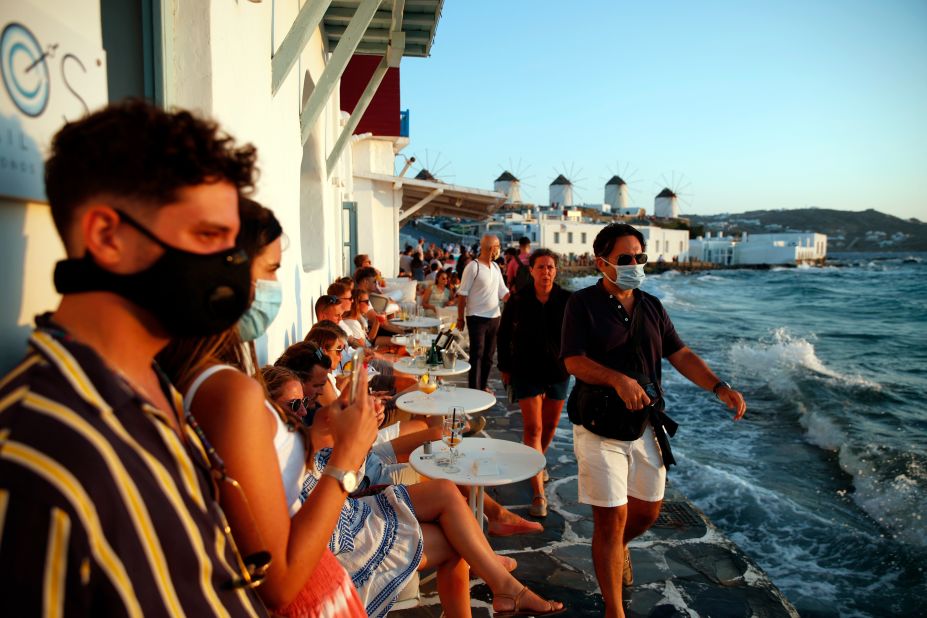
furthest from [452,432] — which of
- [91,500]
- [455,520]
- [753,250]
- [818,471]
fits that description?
[753,250]

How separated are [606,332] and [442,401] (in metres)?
1.60

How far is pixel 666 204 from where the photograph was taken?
102 meters

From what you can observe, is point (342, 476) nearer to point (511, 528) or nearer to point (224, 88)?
point (224, 88)

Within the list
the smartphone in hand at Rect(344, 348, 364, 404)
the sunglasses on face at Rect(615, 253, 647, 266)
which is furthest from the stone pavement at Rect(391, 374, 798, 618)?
the smartphone in hand at Rect(344, 348, 364, 404)

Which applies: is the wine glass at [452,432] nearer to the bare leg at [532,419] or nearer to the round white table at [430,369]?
the bare leg at [532,419]

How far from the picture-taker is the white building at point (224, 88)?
1425 millimetres

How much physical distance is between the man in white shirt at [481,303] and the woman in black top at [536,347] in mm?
1759

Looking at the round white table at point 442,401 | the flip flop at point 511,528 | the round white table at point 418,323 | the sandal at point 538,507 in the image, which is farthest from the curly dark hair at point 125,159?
the round white table at point 418,323

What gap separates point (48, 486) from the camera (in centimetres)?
82

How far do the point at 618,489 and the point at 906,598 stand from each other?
3490 mm

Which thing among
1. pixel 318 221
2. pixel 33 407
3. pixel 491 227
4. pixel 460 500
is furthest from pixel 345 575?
pixel 491 227

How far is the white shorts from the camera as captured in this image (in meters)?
3.21

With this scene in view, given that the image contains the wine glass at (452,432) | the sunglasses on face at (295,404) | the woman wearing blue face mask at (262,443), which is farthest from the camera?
the wine glass at (452,432)

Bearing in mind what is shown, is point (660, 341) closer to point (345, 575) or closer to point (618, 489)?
point (618, 489)
